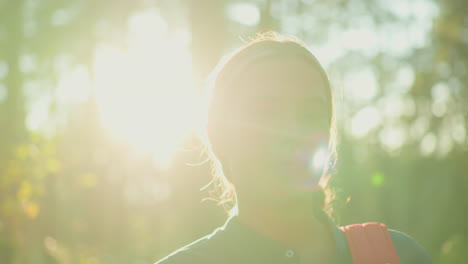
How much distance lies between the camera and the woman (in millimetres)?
2035

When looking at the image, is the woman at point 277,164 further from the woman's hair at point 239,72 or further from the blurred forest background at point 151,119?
the blurred forest background at point 151,119

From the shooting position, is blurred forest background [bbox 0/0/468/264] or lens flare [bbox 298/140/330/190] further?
blurred forest background [bbox 0/0/468/264]

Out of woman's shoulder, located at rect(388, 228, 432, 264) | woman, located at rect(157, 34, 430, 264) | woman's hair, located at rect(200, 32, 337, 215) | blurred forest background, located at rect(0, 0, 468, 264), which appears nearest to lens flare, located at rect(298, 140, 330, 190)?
woman, located at rect(157, 34, 430, 264)

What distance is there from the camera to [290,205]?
2102 millimetres

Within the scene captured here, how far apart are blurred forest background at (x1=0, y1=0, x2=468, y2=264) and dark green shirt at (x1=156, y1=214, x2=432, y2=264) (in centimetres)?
331

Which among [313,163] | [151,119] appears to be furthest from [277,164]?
[151,119]

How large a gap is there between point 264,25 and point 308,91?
552 cm

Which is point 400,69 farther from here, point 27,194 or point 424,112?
point 27,194

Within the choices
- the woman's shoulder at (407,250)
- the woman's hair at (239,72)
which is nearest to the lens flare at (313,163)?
the woman's hair at (239,72)

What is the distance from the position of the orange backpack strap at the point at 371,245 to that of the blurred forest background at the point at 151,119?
3491 mm

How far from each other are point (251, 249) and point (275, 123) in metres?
0.52

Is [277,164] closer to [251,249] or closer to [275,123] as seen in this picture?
[275,123]

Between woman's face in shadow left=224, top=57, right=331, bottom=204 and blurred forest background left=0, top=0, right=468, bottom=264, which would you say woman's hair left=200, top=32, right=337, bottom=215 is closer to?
woman's face in shadow left=224, top=57, right=331, bottom=204

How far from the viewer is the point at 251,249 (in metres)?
2.09
